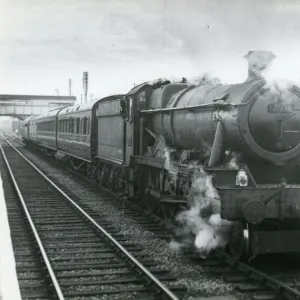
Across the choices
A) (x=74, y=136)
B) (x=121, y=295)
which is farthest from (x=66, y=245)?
(x=74, y=136)

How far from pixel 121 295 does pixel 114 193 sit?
7471 millimetres

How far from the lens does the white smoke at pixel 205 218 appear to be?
6562 millimetres

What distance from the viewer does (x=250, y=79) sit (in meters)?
6.80

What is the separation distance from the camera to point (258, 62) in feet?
21.9

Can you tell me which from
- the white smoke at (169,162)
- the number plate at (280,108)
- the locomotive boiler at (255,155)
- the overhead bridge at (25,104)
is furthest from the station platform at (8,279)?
the overhead bridge at (25,104)

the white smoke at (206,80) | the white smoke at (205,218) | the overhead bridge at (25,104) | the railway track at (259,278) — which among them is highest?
the overhead bridge at (25,104)

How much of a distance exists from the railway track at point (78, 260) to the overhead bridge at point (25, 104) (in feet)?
137

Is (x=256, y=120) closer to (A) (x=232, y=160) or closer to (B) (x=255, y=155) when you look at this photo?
(B) (x=255, y=155)

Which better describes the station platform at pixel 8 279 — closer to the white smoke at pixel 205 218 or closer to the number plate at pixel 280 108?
the white smoke at pixel 205 218

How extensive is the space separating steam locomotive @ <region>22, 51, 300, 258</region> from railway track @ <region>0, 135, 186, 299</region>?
119 cm

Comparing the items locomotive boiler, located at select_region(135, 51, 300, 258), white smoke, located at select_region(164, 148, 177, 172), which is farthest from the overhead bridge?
locomotive boiler, located at select_region(135, 51, 300, 258)

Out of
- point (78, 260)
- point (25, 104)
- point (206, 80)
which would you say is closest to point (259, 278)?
point (78, 260)

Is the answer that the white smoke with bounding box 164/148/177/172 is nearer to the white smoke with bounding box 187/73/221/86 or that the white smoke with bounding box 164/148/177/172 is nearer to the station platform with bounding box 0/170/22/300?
the white smoke with bounding box 187/73/221/86

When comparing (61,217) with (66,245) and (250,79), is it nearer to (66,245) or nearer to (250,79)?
(66,245)
